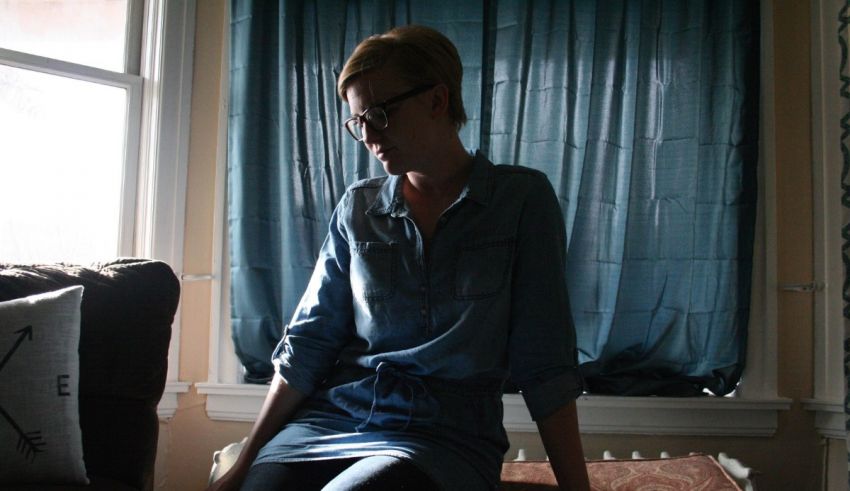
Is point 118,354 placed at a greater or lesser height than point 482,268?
lesser

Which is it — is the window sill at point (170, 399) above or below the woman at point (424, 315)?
below

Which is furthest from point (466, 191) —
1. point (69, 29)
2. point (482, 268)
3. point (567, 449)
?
point (69, 29)

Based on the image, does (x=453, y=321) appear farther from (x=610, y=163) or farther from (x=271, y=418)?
(x=610, y=163)

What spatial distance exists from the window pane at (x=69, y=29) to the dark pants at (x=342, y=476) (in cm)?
148

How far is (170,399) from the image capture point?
2047 millimetres

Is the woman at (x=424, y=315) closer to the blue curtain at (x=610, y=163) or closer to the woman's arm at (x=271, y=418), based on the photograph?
the woman's arm at (x=271, y=418)

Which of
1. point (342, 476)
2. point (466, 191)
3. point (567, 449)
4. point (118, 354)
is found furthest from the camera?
point (118, 354)

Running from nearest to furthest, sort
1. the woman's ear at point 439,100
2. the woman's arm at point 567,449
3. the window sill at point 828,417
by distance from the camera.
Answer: the woman's arm at point 567,449, the woman's ear at point 439,100, the window sill at point 828,417

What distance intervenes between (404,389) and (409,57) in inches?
23.1

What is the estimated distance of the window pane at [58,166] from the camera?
78.3 inches

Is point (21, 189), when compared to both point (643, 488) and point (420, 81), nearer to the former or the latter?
point (420, 81)

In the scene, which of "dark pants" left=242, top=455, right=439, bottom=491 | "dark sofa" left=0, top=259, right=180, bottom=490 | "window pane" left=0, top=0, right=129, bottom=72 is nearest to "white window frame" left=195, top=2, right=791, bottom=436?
"dark sofa" left=0, top=259, right=180, bottom=490

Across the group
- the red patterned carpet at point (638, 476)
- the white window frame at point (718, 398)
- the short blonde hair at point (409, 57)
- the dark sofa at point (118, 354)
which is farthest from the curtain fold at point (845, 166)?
the dark sofa at point (118, 354)

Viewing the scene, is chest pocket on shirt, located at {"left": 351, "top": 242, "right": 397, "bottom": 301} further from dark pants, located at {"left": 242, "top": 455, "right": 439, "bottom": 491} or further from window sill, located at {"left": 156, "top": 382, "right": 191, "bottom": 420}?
window sill, located at {"left": 156, "top": 382, "right": 191, "bottom": 420}
